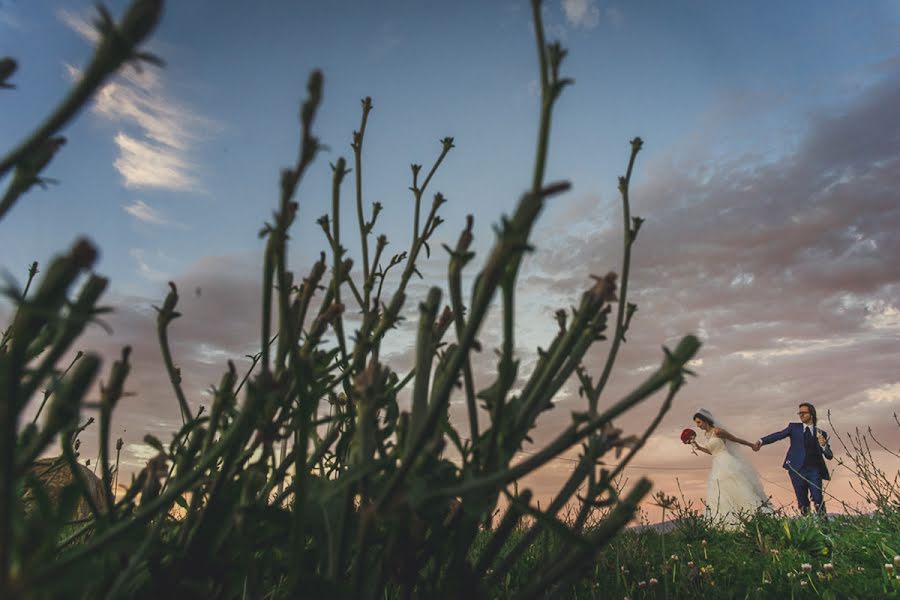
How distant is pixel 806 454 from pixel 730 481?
1649 mm

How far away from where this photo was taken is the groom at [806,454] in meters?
12.7

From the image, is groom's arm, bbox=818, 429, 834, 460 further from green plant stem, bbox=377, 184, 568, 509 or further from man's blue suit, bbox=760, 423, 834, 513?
green plant stem, bbox=377, 184, 568, 509

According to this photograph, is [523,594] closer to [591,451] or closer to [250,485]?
[591,451]

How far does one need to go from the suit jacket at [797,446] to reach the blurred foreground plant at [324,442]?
13.0 meters

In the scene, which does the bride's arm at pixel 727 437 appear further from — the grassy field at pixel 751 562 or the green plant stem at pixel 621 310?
the green plant stem at pixel 621 310

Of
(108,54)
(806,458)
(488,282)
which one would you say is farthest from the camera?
(806,458)

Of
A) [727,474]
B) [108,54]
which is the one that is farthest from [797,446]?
[108,54]

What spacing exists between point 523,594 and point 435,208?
47.4 inches

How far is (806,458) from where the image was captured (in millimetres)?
12758

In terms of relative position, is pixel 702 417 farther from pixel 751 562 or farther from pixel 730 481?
pixel 751 562

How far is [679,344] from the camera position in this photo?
1146 millimetres

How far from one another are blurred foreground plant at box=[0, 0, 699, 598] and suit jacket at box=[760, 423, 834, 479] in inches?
513

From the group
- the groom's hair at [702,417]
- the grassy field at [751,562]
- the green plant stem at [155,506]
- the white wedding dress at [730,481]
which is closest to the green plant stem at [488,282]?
the green plant stem at [155,506]

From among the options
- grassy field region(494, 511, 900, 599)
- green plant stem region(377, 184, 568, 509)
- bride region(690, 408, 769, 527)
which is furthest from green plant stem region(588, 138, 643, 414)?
bride region(690, 408, 769, 527)
